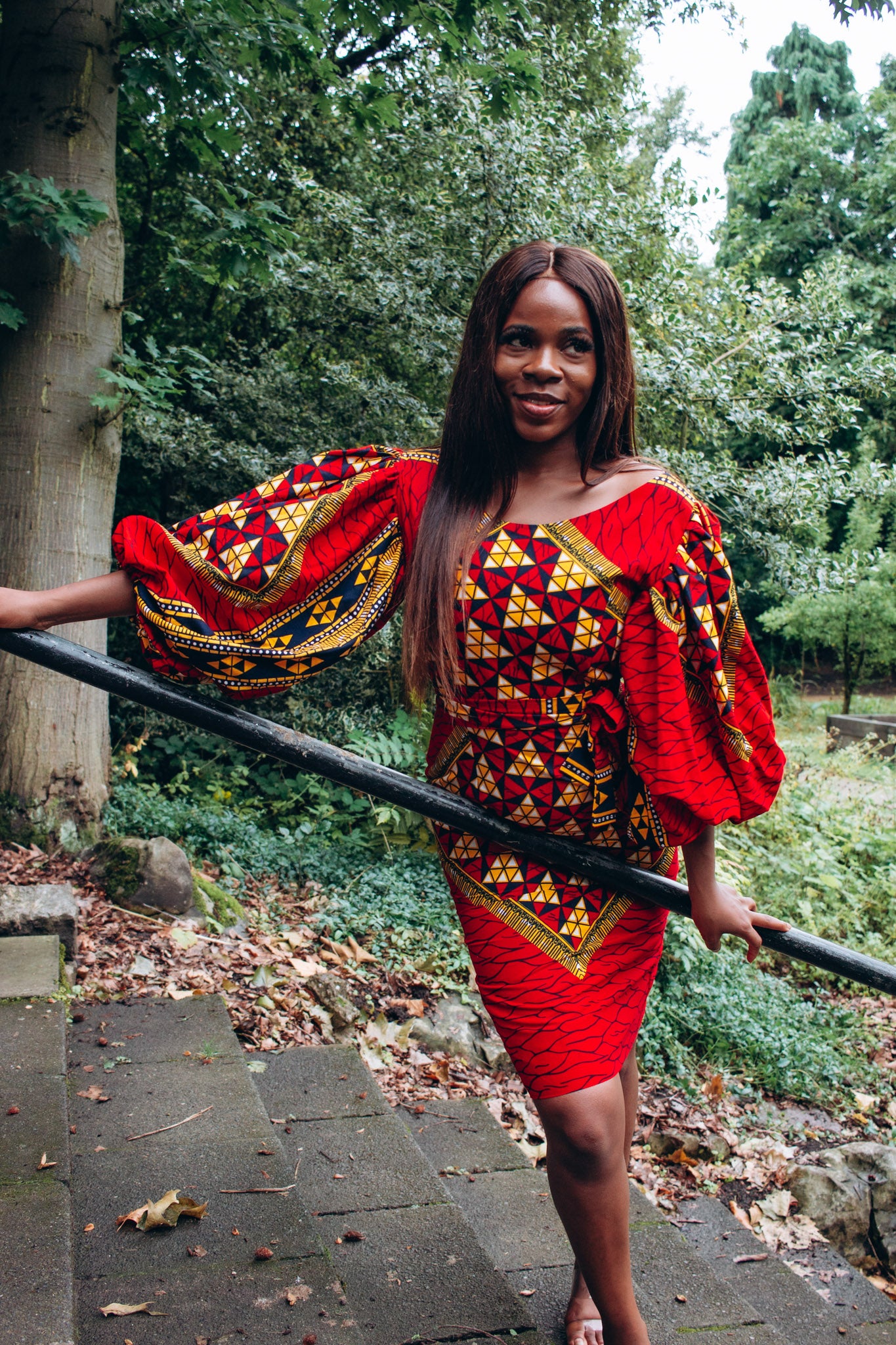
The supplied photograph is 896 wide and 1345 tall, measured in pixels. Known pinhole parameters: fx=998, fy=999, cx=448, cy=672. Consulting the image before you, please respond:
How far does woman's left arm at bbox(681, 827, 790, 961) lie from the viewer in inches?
67.7

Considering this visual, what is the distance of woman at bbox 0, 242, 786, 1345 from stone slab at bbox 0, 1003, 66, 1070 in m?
1.09

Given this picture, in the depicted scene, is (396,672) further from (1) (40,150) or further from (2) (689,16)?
(2) (689,16)

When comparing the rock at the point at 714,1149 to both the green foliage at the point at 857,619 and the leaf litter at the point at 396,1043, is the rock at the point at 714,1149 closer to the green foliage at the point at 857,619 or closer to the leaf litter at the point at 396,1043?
the leaf litter at the point at 396,1043

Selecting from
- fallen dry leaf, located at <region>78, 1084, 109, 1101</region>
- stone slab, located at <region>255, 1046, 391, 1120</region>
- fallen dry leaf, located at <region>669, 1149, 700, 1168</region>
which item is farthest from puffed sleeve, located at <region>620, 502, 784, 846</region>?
fallen dry leaf, located at <region>669, 1149, 700, 1168</region>

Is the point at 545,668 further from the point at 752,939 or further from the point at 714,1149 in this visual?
the point at 714,1149

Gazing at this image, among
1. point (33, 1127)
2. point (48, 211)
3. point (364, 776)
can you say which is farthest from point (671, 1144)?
point (48, 211)

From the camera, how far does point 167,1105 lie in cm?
229

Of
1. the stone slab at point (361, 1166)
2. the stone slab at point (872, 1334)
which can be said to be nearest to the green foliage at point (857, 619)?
the stone slab at point (872, 1334)

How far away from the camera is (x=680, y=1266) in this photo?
2.19m

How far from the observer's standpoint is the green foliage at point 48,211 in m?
3.74

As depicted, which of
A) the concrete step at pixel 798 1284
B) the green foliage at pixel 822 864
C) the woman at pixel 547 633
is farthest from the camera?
the green foliage at pixel 822 864

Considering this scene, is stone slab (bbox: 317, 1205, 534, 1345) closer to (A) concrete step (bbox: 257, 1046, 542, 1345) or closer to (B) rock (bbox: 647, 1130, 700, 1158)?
(A) concrete step (bbox: 257, 1046, 542, 1345)

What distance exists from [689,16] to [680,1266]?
28.2ft

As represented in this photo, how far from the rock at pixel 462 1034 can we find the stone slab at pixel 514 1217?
95cm
